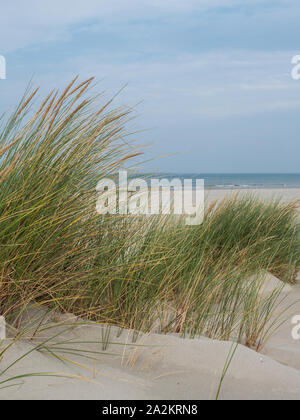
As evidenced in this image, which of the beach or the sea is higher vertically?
the sea

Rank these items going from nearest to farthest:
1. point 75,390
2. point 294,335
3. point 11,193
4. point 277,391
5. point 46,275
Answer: point 75,390 → point 277,391 → point 11,193 → point 46,275 → point 294,335

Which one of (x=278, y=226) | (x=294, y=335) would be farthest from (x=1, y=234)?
(x=278, y=226)

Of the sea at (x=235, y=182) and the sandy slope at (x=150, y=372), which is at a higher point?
the sea at (x=235, y=182)

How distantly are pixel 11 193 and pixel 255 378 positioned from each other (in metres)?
1.29

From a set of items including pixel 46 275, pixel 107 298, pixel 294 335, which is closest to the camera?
pixel 46 275

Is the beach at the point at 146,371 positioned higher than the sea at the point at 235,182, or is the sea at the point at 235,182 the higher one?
the sea at the point at 235,182

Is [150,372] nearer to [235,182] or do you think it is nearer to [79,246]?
[79,246]

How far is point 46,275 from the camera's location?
2.06m

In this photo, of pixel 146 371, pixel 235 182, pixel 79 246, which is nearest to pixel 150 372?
pixel 146 371

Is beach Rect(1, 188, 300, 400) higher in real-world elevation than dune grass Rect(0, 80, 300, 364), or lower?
lower

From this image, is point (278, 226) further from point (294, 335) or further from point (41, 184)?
point (41, 184)

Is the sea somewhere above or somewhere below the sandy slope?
above

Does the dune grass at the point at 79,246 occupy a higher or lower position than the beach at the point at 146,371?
higher

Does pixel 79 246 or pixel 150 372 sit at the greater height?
pixel 79 246
